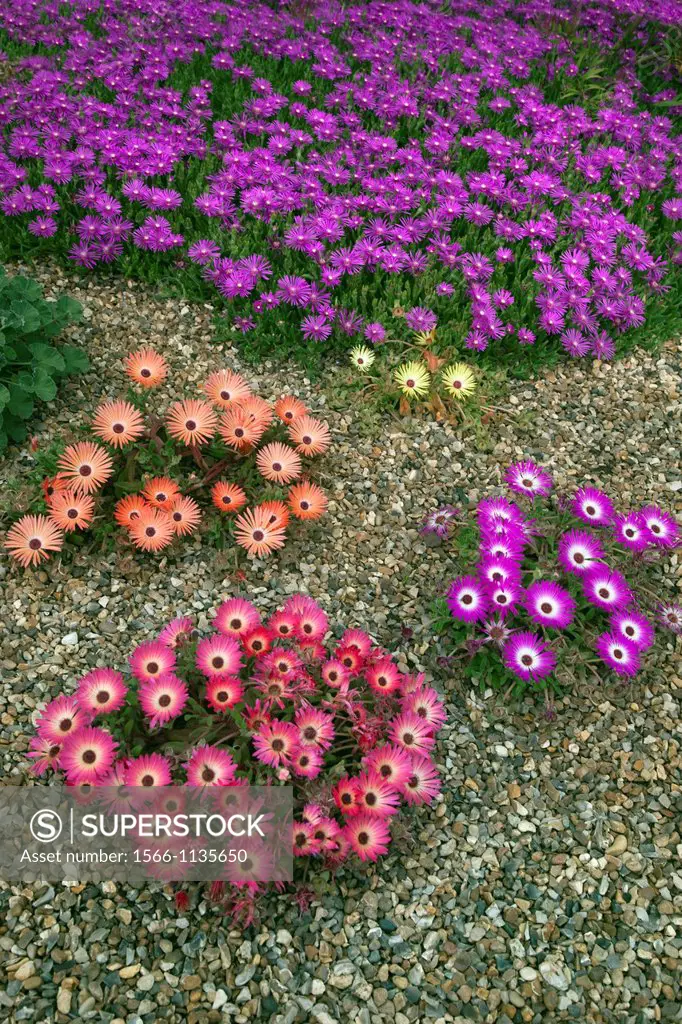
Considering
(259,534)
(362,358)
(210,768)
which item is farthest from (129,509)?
(362,358)

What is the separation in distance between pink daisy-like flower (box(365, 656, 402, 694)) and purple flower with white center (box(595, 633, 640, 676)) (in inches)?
30.3

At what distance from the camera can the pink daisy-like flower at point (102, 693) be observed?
2.51 meters

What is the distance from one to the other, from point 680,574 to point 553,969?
5.74 feet

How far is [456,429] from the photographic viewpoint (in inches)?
160

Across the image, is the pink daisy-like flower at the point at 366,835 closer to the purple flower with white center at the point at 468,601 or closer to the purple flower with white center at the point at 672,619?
the purple flower with white center at the point at 468,601

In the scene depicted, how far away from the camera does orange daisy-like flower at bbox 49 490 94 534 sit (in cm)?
313

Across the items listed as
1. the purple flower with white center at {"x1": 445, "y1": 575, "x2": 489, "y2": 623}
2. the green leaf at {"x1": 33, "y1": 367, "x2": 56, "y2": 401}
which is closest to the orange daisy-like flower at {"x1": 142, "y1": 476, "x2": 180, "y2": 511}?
the green leaf at {"x1": 33, "y1": 367, "x2": 56, "y2": 401}

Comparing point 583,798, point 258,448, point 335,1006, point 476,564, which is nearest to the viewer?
point 335,1006

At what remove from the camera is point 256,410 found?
11.2 feet

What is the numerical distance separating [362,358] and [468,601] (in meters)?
1.53

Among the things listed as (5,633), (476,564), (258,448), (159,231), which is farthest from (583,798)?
(159,231)

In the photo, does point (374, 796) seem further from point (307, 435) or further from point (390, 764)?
point (307, 435)

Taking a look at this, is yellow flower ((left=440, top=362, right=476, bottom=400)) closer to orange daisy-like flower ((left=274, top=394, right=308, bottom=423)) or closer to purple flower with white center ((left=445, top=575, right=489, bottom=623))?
orange daisy-like flower ((left=274, top=394, right=308, bottom=423))

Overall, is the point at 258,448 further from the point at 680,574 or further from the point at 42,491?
the point at 680,574
